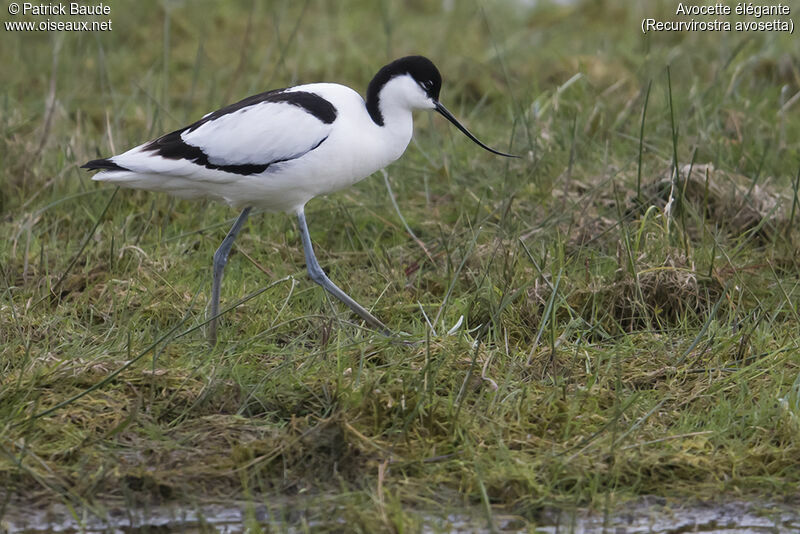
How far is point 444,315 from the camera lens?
14.5 ft

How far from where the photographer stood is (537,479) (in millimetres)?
3531

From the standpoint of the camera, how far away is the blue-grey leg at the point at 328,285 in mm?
4516

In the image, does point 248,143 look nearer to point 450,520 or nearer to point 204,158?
point 204,158

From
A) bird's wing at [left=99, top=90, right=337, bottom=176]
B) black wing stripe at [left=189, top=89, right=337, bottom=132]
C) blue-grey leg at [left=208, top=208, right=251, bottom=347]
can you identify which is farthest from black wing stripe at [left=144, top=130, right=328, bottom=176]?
blue-grey leg at [left=208, top=208, right=251, bottom=347]

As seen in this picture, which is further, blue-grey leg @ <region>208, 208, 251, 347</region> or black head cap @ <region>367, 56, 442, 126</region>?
black head cap @ <region>367, 56, 442, 126</region>

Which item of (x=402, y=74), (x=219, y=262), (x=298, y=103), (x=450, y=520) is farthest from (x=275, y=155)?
(x=450, y=520)

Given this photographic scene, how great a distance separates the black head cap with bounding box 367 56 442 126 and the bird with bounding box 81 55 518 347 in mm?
15

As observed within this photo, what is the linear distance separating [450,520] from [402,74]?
1.97 metres

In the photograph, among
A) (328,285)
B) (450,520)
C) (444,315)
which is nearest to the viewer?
(450,520)

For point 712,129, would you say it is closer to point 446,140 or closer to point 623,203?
point 623,203

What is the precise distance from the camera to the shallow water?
331 cm

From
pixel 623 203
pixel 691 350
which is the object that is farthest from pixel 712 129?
pixel 691 350

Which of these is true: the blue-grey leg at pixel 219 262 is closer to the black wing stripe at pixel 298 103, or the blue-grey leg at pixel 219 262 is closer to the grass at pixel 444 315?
the grass at pixel 444 315

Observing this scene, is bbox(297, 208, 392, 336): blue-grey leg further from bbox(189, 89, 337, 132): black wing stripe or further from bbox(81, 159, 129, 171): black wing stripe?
bbox(81, 159, 129, 171): black wing stripe
